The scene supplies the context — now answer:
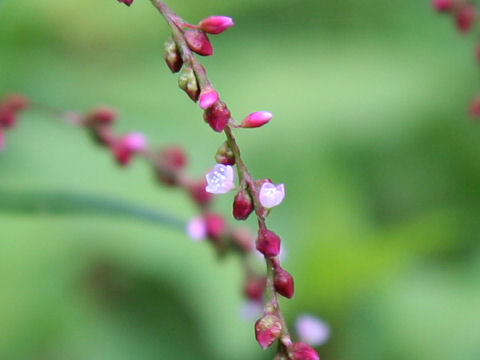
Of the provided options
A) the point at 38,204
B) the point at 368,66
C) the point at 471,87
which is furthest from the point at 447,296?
the point at 38,204

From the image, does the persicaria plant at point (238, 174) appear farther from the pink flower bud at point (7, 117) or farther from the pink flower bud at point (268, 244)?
the pink flower bud at point (7, 117)

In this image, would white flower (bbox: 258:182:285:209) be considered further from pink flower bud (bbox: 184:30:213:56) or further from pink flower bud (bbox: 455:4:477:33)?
pink flower bud (bbox: 455:4:477:33)

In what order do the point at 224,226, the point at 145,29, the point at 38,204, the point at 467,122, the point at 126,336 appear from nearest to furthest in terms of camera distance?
1. the point at 38,204
2. the point at 224,226
3. the point at 126,336
4. the point at 467,122
5. the point at 145,29

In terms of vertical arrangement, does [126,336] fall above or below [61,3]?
below

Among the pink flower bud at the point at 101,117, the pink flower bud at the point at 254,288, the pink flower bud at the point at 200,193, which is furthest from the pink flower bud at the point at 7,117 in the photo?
the pink flower bud at the point at 254,288

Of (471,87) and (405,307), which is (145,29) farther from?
(405,307)

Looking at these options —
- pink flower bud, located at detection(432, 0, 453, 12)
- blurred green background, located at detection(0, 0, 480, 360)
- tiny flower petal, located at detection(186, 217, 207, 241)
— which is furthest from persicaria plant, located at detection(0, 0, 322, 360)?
blurred green background, located at detection(0, 0, 480, 360)

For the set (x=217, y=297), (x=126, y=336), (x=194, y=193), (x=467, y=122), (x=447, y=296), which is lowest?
(x=126, y=336)

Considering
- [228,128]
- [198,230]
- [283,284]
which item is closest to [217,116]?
[228,128]
